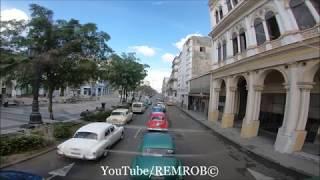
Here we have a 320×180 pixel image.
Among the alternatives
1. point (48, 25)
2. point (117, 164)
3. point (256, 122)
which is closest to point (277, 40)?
point (256, 122)

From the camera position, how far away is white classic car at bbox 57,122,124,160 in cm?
A: 1181

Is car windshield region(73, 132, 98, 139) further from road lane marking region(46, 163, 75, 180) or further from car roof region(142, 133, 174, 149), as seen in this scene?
car roof region(142, 133, 174, 149)

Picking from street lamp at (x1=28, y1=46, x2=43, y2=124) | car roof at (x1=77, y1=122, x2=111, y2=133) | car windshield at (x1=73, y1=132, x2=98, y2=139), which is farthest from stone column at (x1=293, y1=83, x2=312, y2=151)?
street lamp at (x1=28, y1=46, x2=43, y2=124)

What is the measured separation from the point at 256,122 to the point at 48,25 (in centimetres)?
1584

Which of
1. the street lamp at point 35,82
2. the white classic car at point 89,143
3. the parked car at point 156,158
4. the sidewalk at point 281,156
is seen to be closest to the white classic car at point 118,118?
the street lamp at point 35,82

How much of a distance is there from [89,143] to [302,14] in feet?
43.0

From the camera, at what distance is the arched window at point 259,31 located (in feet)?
67.2

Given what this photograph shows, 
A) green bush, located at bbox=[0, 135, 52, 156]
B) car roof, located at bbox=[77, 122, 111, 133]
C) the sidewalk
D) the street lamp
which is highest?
the street lamp

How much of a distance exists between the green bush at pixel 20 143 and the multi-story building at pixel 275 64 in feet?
41.0

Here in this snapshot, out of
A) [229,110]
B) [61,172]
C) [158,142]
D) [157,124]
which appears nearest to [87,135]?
[61,172]

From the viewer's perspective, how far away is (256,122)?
68.6 ft

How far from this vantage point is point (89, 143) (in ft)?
40.7

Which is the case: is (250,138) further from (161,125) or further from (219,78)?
(219,78)

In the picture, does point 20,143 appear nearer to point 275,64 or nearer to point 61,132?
point 61,132
